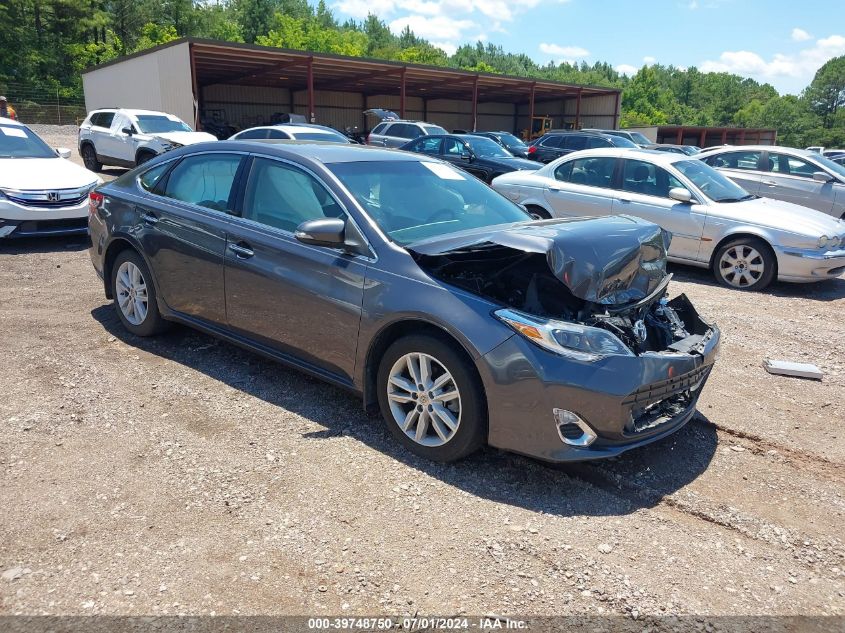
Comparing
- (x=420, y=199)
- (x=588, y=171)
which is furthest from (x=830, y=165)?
(x=420, y=199)

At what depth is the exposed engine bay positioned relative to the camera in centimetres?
350

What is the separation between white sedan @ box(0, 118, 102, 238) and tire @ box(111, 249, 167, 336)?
152 inches

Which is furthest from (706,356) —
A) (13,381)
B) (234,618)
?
(13,381)

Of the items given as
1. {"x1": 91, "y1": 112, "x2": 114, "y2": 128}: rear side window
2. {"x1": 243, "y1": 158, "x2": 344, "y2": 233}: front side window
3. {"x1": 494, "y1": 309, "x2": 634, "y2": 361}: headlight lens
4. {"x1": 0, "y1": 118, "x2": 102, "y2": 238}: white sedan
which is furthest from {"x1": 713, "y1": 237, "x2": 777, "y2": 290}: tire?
{"x1": 91, "y1": 112, "x2": 114, "y2": 128}: rear side window

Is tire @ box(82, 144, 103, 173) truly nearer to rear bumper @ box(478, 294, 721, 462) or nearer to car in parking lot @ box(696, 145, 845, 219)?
car in parking lot @ box(696, 145, 845, 219)

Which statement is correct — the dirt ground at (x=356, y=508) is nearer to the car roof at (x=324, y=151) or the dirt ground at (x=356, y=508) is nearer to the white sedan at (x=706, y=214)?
the car roof at (x=324, y=151)

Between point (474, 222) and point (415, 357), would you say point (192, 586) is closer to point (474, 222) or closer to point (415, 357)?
point (415, 357)

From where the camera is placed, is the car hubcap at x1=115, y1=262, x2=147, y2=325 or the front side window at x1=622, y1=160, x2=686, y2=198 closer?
the car hubcap at x1=115, y1=262, x2=147, y2=325

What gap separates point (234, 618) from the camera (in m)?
2.44

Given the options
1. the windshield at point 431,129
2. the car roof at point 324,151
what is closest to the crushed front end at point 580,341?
the car roof at point 324,151

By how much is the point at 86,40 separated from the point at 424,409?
69.5 m

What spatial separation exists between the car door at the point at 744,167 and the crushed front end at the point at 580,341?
857cm

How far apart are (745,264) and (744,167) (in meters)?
4.44

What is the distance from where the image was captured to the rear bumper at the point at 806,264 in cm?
769
